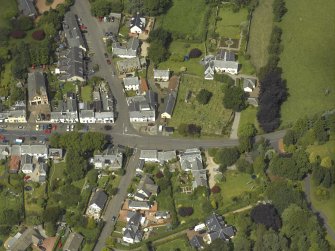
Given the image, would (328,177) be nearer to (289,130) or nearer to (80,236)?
(289,130)

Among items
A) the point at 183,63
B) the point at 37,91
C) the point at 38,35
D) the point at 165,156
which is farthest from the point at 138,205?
the point at 38,35

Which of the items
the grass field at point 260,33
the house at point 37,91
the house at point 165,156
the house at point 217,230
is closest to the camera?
the house at point 217,230

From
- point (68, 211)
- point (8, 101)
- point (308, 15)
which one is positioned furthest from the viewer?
point (308, 15)

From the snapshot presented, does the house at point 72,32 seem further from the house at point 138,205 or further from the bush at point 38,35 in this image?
the house at point 138,205

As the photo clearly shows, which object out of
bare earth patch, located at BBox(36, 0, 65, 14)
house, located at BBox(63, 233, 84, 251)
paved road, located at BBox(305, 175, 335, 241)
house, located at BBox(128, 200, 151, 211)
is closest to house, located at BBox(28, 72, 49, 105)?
bare earth patch, located at BBox(36, 0, 65, 14)

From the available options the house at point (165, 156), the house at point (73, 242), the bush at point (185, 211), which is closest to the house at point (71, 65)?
the house at point (165, 156)

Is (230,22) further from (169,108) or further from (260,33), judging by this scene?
(169,108)

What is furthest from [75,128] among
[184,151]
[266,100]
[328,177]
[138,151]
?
[328,177]
